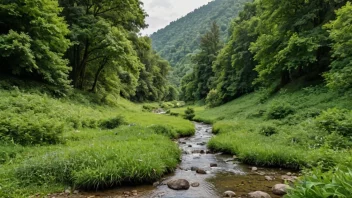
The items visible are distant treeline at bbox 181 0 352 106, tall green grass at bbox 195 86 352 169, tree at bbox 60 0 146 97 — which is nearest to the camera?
tall green grass at bbox 195 86 352 169

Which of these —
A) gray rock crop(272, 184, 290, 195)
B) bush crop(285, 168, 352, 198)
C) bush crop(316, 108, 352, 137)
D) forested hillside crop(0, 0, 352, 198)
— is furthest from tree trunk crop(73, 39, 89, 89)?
bush crop(285, 168, 352, 198)

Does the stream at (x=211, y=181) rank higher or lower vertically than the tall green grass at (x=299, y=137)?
lower

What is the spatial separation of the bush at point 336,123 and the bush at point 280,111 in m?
5.62

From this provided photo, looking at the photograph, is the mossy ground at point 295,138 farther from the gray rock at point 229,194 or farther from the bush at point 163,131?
the bush at point 163,131

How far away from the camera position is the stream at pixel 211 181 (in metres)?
7.28

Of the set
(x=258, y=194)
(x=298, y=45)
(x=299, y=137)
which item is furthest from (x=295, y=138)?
(x=298, y=45)

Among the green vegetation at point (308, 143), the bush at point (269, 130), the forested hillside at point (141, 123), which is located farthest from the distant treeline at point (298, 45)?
the bush at point (269, 130)

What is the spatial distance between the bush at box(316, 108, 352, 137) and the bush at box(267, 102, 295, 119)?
562cm

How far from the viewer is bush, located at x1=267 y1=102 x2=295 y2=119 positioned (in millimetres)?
16969

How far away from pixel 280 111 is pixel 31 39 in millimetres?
17614

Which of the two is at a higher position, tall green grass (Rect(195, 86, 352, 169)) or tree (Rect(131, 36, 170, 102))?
Result: tree (Rect(131, 36, 170, 102))

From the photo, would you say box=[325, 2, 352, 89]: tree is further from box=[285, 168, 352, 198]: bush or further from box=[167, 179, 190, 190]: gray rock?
box=[285, 168, 352, 198]: bush

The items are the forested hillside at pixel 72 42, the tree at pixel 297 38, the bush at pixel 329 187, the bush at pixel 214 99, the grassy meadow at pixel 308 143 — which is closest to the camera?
the bush at pixel 329 187

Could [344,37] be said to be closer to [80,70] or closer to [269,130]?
[269,130]
